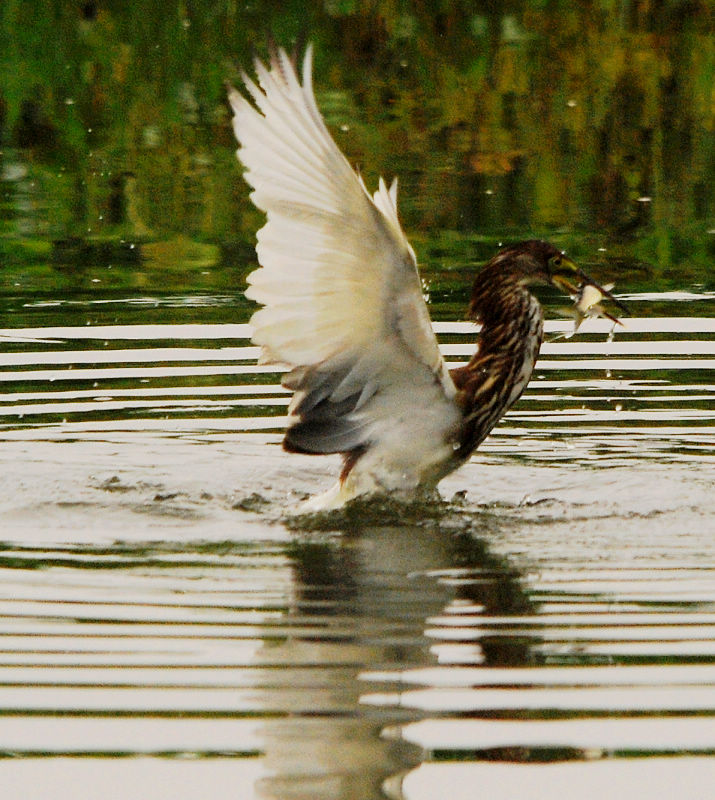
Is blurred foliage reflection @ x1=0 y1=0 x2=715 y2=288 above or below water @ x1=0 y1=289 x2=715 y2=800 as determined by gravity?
above

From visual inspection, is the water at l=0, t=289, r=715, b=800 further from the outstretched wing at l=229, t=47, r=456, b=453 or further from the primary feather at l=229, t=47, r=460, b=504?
the outstretched wing at l=229, t=47, r=456, b=453

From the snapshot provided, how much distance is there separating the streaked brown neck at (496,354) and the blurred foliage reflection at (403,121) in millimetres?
4383

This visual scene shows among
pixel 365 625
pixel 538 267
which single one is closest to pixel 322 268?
pixel 538 267

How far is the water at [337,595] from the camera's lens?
452 cm

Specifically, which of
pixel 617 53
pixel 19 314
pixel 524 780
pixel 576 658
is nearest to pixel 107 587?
pixel 576 658

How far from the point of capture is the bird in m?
6.30

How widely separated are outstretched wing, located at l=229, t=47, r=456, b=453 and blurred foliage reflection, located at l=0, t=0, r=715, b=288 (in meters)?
5.03

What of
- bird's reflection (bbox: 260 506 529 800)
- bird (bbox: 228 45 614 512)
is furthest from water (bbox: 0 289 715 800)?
bird (bbox: 228 45 614 512)

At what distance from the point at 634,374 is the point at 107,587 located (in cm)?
407

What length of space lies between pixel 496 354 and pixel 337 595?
1.68 m

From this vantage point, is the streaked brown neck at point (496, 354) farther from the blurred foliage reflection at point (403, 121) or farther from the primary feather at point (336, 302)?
the blurred foliage reflection at point (403, 121)

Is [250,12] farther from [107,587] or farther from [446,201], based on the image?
[107,587]

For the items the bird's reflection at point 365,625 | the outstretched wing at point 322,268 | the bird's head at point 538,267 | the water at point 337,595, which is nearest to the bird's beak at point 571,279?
the bird's head at point 538,267

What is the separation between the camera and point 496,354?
733 centimetres
